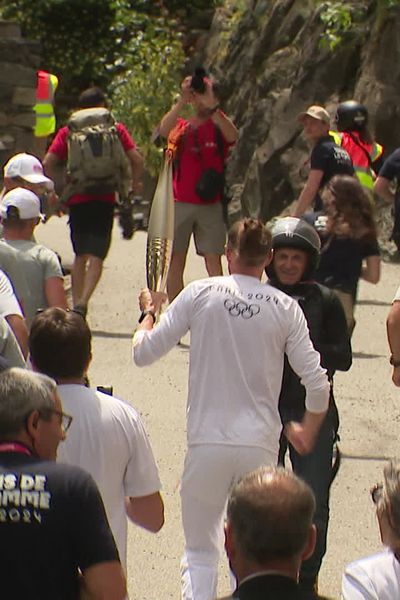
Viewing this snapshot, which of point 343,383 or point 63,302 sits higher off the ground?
point 63,302

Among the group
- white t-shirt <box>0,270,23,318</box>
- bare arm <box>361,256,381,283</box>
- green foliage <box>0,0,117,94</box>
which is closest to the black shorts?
bare arm <box>361,256,381,283</box>

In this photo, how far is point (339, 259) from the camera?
323 inches

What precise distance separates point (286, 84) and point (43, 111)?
3.36m

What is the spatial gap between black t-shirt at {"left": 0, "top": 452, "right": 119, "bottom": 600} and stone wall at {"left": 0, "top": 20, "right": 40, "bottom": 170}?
10639 millimetres

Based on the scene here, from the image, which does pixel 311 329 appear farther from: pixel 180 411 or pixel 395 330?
pixel 180 411

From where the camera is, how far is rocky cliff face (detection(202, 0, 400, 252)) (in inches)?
585

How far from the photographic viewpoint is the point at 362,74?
15180 millimetres

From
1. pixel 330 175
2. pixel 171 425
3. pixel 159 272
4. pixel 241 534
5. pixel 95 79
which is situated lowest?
pixel 95 79

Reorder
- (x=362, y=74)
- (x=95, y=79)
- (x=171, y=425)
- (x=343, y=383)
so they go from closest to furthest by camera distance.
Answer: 1. (x=171, y=425)
2. (x=343, y=383)
3. (x=362, y=74)
4. (x=95, y=79)

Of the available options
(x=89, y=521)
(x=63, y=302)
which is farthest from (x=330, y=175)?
(x=89, y=521)

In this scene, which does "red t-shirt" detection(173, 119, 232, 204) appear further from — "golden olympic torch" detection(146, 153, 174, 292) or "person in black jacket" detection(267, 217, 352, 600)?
"person in black jacket" detection(267, 217, 352, 600)

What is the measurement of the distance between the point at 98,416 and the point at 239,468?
2.81ft

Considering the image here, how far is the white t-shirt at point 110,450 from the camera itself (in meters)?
4.56

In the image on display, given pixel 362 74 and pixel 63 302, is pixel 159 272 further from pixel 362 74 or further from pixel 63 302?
pixel 362 74
